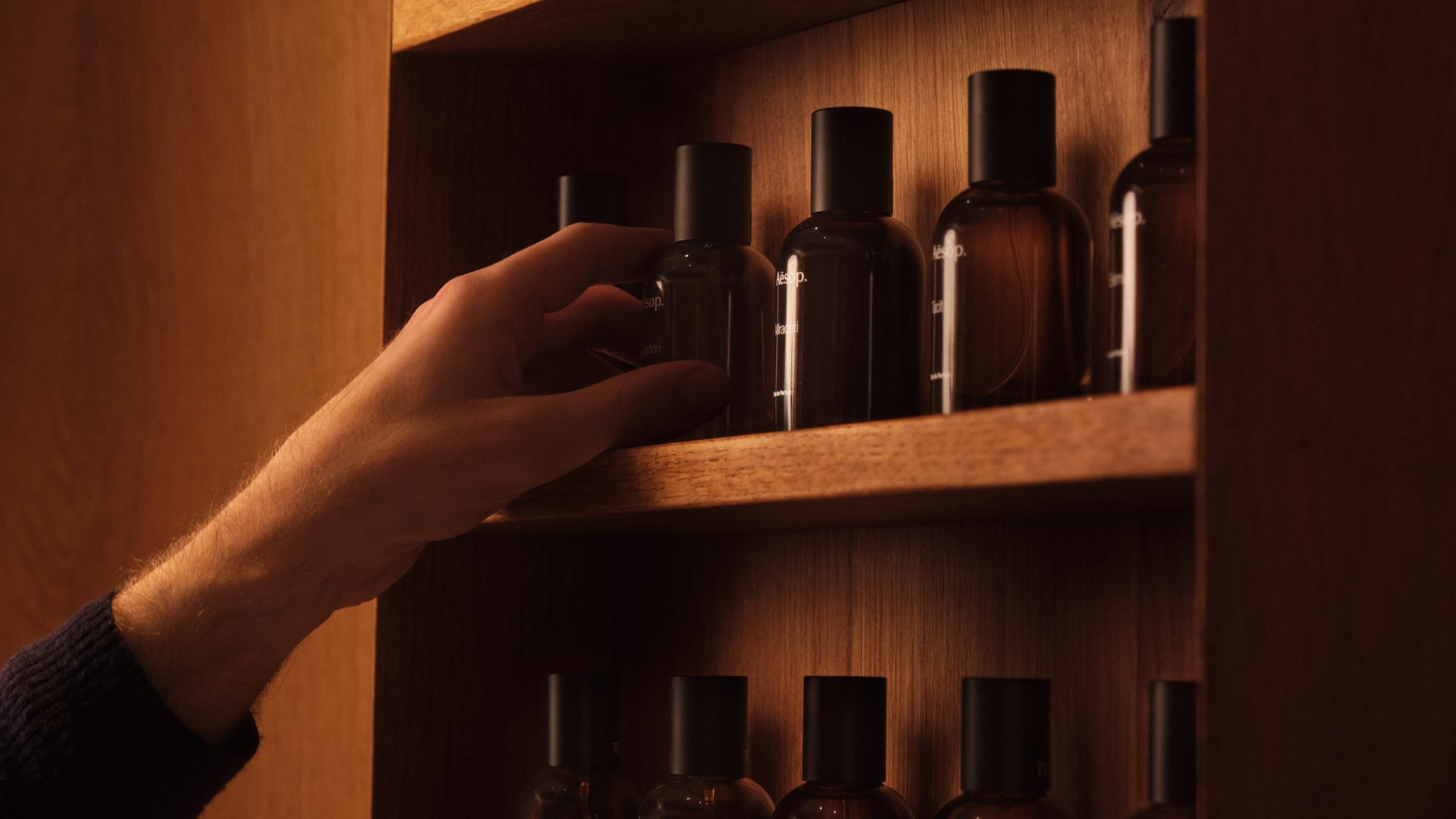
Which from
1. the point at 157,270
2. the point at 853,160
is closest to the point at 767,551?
the point at 853,160

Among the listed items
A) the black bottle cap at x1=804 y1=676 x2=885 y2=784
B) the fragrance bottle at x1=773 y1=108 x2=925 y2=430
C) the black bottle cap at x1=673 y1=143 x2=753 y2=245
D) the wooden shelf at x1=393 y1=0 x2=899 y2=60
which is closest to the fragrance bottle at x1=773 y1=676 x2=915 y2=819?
the black bottle cap at x1=804 y1=676 x2=885 y2=784

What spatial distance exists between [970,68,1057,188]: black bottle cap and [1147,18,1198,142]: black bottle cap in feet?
0.23

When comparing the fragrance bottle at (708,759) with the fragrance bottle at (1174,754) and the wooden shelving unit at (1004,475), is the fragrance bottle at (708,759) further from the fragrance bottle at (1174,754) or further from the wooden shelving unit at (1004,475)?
the fragrance bottle at (1174,754)

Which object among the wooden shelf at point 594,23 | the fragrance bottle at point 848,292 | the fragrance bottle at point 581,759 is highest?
the wooden shelf at point 594,23

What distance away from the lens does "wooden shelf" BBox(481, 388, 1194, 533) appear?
19.8 inches

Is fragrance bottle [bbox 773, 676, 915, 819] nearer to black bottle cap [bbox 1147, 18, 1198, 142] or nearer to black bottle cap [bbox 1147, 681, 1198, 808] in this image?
black bottle cap [bbox 1147, 681, 1198, 808]

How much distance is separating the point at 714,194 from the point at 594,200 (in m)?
0.12

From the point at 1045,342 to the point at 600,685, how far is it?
1.12ft

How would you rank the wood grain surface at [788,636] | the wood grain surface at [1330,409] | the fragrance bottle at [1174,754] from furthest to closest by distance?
the wood grain surface at [788,636] → the fragrance bottle at [1174,754] → the wood grain surface at [1330,409]

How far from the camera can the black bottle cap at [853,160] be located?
0.70m

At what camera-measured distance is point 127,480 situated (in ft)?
3.55

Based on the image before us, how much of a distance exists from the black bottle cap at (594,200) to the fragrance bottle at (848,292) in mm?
177

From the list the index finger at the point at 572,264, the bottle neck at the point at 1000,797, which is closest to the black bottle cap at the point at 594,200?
the index finger at the point at 572,264

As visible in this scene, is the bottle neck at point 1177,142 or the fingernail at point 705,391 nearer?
the bottle neck at point 1177,142
